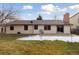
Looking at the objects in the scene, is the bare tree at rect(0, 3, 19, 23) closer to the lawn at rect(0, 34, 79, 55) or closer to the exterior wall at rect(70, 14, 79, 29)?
the lawn at rect(0, 34, 79, 55)

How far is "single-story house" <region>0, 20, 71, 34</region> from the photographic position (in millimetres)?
3834

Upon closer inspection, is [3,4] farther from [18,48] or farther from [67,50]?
[67,50]

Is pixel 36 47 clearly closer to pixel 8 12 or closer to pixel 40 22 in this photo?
pixel 40 22

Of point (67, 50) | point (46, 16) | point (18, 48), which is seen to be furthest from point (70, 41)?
point (18, 48)

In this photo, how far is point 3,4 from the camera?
3.82 m

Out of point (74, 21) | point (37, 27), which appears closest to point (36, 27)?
point (37, 27)

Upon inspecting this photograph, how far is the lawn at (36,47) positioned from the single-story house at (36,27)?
0.36 feet

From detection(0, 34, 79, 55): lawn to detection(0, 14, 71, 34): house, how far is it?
0.11m

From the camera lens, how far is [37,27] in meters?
3.85

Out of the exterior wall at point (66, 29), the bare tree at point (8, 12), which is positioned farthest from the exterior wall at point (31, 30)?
the bare tree at point (8, 12)

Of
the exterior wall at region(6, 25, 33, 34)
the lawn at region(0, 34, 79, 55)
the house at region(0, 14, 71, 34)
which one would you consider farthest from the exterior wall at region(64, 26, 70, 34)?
the exterior wall at region(6, 25, 33, 34)

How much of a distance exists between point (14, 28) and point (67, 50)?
0.80m

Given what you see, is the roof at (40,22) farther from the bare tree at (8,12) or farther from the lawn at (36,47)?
the lawn at (36,47)

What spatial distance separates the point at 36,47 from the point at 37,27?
280mm
